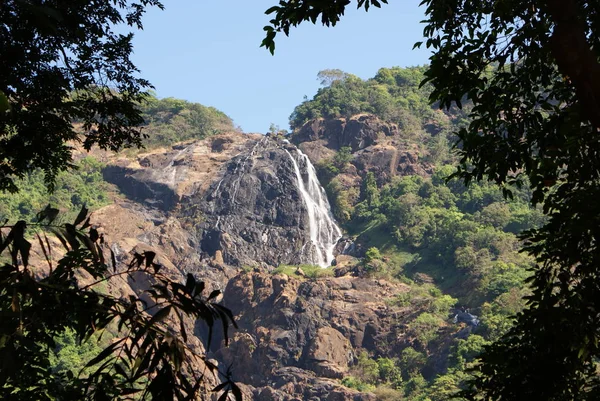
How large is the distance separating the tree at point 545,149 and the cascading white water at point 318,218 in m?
39.2

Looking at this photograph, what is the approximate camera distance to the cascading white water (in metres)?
44.7

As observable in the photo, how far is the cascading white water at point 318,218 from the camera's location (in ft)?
147

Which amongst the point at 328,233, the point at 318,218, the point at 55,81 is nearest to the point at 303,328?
the point at 328,233

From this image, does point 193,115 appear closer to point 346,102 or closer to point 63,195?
point 346,102

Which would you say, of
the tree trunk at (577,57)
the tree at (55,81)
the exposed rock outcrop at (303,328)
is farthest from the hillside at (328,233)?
the tree trunk at (577,57)

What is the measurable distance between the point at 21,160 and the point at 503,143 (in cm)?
341

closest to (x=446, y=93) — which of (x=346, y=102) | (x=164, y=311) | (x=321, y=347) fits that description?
(x=164, y=311)

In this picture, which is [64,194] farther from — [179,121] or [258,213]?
[179,121]

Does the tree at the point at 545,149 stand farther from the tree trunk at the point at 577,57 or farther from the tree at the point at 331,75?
the tree at the point at 331,75

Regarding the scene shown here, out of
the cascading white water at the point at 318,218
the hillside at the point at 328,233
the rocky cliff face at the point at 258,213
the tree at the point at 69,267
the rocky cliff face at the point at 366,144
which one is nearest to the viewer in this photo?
the tree at the point at 69,267

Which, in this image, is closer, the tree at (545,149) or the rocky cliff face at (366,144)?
the tree at (545,149)

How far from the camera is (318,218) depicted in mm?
46500

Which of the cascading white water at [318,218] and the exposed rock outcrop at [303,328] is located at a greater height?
the cascading white water at [318,218]

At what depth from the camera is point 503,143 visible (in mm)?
4805
